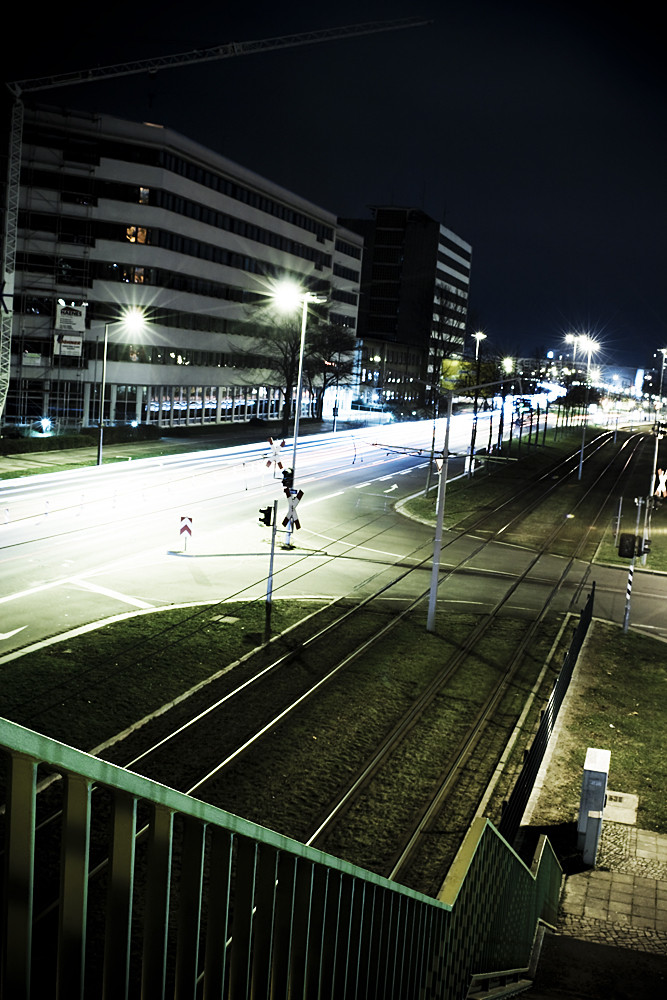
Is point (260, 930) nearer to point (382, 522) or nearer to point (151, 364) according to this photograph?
point (382, 522)

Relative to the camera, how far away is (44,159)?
57.2 metres

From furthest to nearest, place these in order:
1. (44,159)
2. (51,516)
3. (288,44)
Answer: (288,44) → (44,159) → (51,516)

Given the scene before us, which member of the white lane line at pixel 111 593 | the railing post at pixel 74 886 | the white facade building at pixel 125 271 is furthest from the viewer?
the white facade building at pixel 125 271

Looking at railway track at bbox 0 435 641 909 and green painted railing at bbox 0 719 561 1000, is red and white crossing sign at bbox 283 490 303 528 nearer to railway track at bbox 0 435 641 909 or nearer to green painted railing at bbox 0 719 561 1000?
railway track at bbox 0 435 641 909

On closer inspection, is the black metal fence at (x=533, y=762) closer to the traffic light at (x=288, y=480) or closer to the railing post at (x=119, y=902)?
the railing post at (x=119, y=902)

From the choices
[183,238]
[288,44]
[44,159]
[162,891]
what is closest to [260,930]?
[162,891]

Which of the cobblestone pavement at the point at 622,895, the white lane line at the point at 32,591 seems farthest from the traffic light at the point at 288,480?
the cobblestone pavement at the point at 622,895

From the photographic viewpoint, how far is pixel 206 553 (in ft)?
93.7

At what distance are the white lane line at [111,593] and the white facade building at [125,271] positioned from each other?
3390cm

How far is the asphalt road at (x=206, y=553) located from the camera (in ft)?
75.0

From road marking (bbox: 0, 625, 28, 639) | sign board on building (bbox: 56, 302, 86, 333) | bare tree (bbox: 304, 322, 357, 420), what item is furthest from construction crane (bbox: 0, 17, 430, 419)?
road marking (bbox: 0, 625, 28, 639)

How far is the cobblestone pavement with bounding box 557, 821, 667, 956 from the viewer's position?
32.7 ft

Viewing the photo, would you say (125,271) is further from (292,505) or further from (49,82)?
(292,505)

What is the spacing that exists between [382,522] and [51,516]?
1339 cm
